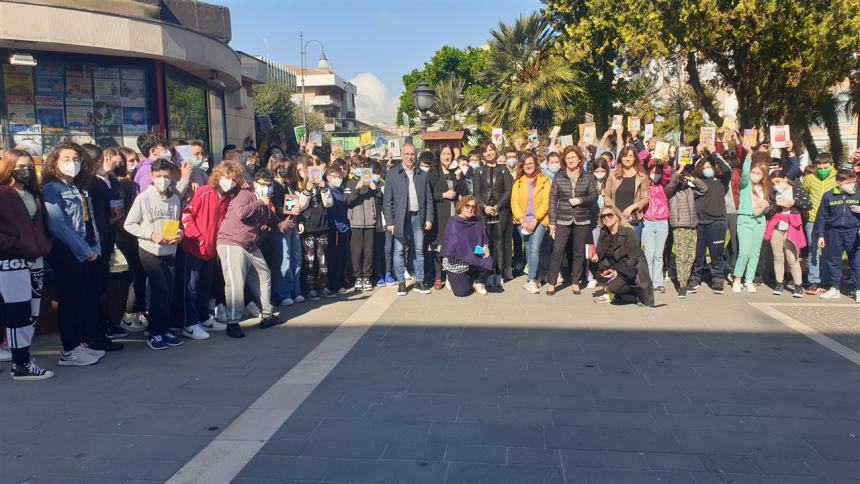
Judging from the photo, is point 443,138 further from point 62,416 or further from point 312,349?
point 62,416

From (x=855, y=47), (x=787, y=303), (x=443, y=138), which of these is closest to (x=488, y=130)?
(x=443, y=138)

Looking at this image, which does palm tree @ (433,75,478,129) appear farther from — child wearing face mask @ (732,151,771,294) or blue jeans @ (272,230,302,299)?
blue jeans @ (272,230,302,299)

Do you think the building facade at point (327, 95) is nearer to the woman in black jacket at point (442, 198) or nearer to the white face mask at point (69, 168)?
the woman in black jacket at point (442, 198)

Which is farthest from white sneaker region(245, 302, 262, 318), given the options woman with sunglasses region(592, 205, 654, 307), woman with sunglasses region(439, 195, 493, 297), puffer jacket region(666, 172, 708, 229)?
puffer jacket region(666, 172, 708, 229)

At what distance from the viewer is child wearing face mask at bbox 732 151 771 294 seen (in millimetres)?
9359

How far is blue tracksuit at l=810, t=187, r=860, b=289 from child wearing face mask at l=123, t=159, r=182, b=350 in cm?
829

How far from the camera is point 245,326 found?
7715 millimetres

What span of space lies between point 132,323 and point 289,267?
6.82ft

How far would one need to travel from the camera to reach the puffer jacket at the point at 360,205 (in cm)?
970

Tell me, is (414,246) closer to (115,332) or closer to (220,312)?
(220,312)

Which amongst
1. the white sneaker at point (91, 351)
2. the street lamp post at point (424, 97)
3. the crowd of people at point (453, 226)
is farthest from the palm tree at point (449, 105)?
the white sneaker at point (91, 351)

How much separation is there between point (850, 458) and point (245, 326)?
5953 mm

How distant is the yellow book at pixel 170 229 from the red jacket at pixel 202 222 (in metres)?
0.34

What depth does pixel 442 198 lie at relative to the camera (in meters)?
10.0
